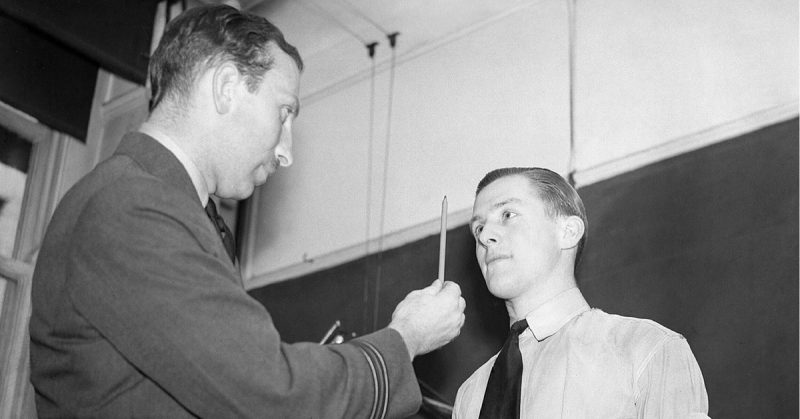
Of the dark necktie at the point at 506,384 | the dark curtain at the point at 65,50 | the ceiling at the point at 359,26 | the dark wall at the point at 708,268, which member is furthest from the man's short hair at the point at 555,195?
the dark curtain at the point at 65,50

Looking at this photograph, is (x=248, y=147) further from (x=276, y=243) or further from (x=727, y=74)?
(x=276, y=243)

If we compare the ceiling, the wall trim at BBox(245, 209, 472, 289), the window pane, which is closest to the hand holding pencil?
the wall trim at BBox(245, 209, 472, 289)

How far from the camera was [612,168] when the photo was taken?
3.15 meters

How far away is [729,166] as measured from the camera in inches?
113

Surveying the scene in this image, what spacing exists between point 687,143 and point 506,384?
4.43 feet

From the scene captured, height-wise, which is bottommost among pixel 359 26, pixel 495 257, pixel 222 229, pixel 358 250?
pixel 222 229

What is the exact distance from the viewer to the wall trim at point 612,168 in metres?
2.87

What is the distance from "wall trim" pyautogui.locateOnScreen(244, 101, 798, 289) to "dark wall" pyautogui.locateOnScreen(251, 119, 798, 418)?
0.03 metres

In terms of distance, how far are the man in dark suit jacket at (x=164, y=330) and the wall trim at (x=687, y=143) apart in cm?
177

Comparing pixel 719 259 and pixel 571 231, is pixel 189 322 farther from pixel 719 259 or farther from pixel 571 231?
pixel 719 259

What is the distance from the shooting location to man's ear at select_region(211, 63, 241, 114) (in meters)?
1.53

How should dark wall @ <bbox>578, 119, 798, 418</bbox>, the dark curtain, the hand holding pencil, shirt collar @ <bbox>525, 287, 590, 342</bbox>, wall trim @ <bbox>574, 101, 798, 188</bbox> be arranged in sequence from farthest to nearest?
the dark curtain < wall trim @ <bbox>574, 101, 798, 188</bbox> < dark wall @ <bbox>578, 119, 798, 418</bbox> < shirt collar @ <bbox>525, 287, 590, 342</bbox> < the hand holding pencil

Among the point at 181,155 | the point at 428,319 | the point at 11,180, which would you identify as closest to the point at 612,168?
the point at 428,319

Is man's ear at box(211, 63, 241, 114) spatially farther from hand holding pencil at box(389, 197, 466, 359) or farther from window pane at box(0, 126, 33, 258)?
window pane at box(0, 126, 33, 258)
